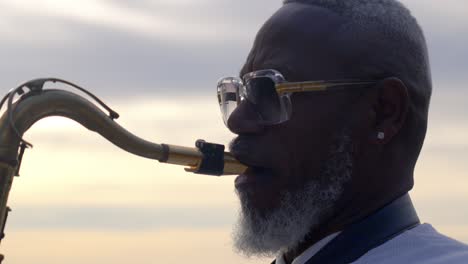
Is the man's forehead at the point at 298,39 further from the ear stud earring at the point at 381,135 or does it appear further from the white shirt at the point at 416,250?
the white shirt at the point at 416,250

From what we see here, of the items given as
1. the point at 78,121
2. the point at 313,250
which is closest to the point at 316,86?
the point at 313,250

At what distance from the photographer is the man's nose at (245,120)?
13.0 ft

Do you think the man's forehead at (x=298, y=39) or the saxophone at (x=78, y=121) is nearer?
the man's forehead at (x=298, y=39)

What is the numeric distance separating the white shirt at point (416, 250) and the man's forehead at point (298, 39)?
919mm

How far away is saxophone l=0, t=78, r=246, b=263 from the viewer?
16.3 ft

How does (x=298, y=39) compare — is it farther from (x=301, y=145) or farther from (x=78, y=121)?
(x=78, y=121)

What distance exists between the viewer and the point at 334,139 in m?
3.94

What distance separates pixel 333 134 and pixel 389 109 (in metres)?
0.31

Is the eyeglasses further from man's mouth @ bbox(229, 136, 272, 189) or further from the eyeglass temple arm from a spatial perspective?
man's mouth @ bbox(229, 136, 272, 189)

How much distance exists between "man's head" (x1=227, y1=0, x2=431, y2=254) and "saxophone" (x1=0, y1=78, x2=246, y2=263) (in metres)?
0.80

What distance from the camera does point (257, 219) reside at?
3900 millimetres

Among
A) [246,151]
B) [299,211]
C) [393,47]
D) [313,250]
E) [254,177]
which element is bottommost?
[313,250]

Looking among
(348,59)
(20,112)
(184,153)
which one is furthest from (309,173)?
(20,112)

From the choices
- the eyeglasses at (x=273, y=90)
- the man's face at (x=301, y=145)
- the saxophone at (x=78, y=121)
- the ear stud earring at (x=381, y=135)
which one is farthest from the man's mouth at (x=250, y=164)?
the saxophone at (x=78, y=121)
